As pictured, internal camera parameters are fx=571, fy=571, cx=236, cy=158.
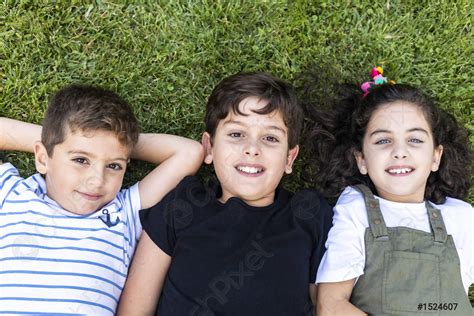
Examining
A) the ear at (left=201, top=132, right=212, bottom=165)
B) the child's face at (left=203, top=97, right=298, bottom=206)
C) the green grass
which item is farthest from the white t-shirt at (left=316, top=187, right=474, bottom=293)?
the ear at (left=201, top=132, right=212, bottom=165)

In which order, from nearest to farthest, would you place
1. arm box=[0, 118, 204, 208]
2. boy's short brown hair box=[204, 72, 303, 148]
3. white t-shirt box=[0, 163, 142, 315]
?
white t-shirt box=[0, 163, 142, 315], boy's short brown hair box=[204, 72, 303, 148], arm box=[0, 118, 204, 208]

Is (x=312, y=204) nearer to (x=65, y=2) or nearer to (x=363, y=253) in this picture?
(x=363, y=253)

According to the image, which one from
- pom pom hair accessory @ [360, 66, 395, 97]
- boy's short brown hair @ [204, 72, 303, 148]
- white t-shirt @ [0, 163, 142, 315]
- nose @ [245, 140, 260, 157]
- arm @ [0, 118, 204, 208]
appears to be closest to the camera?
white t-shirt @ [0, 163, 142, 315]

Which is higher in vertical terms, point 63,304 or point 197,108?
point 197,108

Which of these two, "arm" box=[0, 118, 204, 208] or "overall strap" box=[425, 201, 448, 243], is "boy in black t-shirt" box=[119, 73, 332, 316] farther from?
"overall strap" box=[425, 201, 448, 243]

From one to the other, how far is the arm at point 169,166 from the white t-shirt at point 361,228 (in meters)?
0.75

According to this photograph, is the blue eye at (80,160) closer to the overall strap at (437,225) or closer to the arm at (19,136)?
the arm at (19,136)

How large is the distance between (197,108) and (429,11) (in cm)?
142

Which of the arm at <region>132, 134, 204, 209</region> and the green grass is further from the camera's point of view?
the green grass

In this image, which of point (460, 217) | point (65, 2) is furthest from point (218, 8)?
point (460, 217)

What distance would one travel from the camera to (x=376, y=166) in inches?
109

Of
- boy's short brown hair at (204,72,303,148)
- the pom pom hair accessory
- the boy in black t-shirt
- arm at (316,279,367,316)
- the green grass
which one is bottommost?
arm at (316,279,367,316)

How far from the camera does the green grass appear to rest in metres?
3.06

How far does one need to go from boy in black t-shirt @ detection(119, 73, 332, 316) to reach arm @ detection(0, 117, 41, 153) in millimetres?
693
